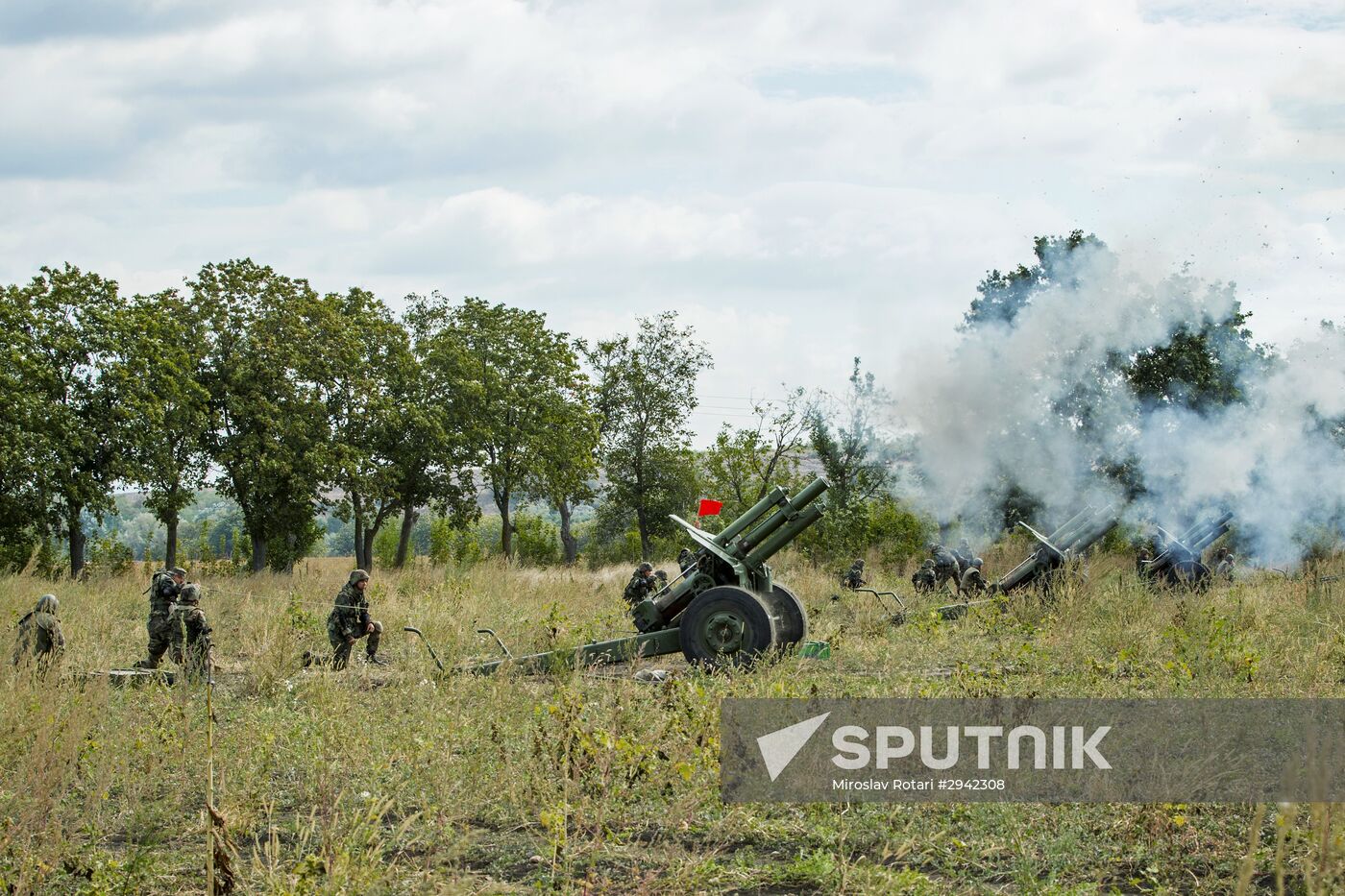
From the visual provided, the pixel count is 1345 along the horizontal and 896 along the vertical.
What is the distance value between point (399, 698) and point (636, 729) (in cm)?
228

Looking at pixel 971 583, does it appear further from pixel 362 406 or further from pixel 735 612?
pixel 362 406

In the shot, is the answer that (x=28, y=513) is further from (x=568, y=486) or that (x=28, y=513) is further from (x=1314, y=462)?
(x=1314, y=462)

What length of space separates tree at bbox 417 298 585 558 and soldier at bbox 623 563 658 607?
19.4 metres

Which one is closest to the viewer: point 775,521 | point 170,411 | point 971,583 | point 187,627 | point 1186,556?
point 187,627

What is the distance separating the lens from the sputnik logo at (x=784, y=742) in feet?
22.6

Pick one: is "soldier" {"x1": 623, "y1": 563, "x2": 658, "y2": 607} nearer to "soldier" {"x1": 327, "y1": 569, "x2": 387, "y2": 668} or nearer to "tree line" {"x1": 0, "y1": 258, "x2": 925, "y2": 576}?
"soldier" {"x1": 327, "y1": 569, "x2": 387, "y2": 668}

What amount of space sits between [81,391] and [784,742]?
23.1 m

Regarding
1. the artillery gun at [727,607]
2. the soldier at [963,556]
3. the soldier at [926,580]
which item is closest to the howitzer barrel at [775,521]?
the artillery gun at [727,607]

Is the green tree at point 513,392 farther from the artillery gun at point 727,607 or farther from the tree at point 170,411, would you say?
the artillery gun at point 727,607

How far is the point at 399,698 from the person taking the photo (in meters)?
8.71

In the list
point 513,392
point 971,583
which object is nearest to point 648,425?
point 513,392

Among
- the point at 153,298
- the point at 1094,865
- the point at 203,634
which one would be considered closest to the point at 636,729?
the point at 1094,865

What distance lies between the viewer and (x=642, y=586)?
16.6 metres

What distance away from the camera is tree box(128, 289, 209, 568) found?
2659cm
